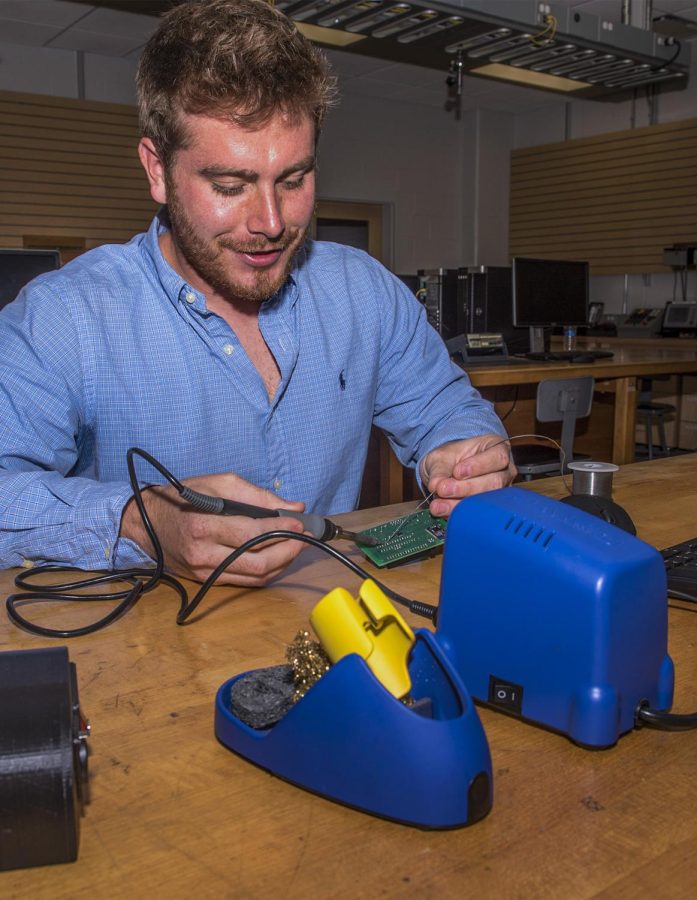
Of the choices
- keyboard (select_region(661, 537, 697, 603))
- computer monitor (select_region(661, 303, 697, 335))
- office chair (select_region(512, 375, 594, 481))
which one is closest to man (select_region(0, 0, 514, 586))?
keyboard (select_region(661, 537, 697, 603))

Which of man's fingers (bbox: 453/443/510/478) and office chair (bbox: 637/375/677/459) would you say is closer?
man's fingers (bbox: 453/443/510/478)

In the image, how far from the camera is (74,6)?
545 cm

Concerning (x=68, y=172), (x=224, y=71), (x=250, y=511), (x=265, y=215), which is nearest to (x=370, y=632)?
(x=250, y=511)

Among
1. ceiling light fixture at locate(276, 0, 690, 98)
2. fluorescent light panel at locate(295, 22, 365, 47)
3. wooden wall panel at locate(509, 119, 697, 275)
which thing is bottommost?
wooden wall panel at locate(509, 119, 697, 275)

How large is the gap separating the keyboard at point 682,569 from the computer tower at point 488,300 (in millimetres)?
3716

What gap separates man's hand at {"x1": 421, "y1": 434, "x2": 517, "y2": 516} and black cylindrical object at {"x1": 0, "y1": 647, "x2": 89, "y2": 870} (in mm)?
642

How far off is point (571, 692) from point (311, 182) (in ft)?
3.17

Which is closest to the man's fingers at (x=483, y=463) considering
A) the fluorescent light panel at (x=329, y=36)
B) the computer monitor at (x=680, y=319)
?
the fluorescent light panel at (x=329, y=36)

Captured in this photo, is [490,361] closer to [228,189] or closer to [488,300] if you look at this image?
[488,300]

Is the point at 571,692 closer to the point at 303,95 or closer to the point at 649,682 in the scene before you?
the point at 649,682

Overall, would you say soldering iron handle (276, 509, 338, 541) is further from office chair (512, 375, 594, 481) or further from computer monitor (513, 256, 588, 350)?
computer monitor (513, 256, 588, 350)

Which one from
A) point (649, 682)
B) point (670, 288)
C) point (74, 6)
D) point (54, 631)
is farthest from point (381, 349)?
point (670, 288)

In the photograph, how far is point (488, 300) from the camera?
15.7ft

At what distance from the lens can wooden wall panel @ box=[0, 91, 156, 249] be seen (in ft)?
20.3
